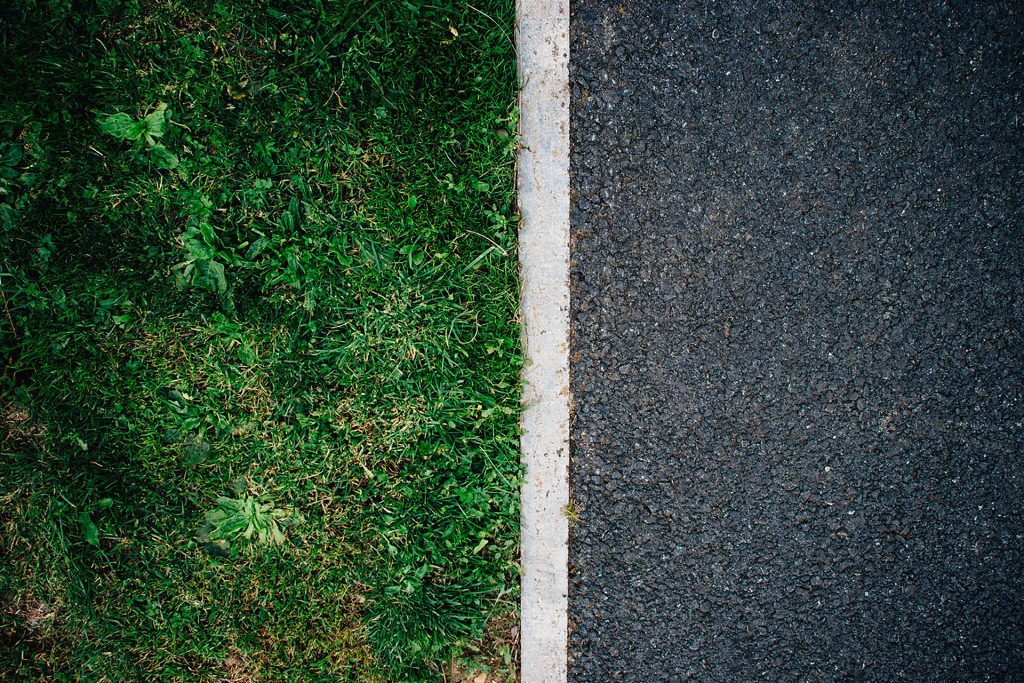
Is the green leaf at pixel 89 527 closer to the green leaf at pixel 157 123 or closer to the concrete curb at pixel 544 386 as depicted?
the green leaf at pixel 157 123

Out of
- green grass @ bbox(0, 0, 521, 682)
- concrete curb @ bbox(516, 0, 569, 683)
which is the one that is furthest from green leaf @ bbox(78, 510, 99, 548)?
concrete curb @ bbox(516, 0, 569, 683)

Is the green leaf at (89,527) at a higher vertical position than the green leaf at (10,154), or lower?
lower

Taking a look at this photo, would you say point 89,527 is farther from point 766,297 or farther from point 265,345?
point 766,297

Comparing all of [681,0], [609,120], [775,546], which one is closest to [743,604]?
[775,546]

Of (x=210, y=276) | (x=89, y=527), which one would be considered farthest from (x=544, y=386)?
(x=89, y=527)

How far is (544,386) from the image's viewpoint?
2.13m

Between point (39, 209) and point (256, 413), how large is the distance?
1.20m

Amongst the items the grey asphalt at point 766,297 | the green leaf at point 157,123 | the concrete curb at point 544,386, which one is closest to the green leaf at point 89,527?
the green leaf at point 157,123

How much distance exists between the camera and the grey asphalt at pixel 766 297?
209cm

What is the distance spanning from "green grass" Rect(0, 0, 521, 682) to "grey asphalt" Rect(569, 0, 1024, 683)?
A: 1.32 ft

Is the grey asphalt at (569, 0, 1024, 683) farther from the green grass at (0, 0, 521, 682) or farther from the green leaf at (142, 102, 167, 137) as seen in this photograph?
the green leaf at (142, 102, 167, 137)

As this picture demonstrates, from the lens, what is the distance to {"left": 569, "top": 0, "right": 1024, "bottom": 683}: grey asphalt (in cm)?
209

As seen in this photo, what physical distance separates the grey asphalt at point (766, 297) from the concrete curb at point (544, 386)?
2.3 inches

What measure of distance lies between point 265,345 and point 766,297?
2065 millimetres
